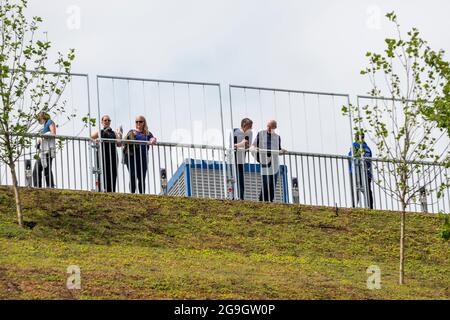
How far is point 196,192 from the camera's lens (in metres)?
39.0

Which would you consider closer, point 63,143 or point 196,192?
point 63,143

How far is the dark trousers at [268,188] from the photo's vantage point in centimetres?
3891

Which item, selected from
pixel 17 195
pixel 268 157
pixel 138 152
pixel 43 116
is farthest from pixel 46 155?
pixel 268 157

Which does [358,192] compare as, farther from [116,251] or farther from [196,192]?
[116,251]

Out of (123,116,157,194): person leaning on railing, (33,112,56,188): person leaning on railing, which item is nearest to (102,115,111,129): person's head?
(123,116,157,194): person leaning on railing

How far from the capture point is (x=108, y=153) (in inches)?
1500

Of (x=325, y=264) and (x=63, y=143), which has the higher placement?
(x=63, y=143)

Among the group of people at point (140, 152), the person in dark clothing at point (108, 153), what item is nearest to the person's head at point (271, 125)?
the group of people at point (140, 152)

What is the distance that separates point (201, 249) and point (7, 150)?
15.0 ft

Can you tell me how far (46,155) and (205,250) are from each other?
469 cm

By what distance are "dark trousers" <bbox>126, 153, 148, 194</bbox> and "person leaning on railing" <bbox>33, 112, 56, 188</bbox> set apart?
1.77 m

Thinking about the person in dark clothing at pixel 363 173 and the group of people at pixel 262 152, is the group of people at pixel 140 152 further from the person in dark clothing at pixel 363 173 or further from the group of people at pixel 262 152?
the person in dark clothing at pixel 363 173

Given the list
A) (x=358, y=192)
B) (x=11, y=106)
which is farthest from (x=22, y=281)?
(x=358, y=192)

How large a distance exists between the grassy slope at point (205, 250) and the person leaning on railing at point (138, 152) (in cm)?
63
